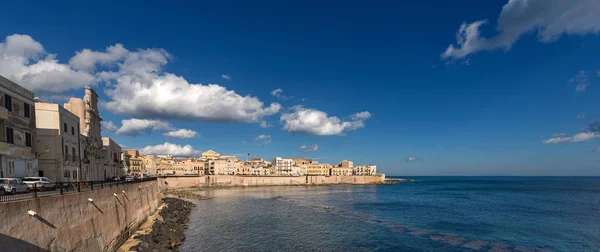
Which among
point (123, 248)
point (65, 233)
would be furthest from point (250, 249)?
point (65, 233)

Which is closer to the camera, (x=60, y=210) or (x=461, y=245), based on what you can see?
(x=60, y=210)

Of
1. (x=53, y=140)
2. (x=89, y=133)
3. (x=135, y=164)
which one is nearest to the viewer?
(x=53, y=140)

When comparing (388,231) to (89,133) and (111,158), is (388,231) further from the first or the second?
(111,158)

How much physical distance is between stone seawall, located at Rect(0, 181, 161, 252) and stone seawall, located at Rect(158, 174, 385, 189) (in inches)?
2954

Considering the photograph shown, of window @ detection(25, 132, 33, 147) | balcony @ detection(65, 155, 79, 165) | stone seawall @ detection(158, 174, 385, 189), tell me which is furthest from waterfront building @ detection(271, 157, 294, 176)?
window @ detection(25, 132, 33, 147)

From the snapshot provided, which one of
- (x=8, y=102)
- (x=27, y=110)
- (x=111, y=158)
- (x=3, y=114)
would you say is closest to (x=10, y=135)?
(x=3, y=114)

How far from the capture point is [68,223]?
614 inches

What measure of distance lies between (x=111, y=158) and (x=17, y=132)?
115 feet

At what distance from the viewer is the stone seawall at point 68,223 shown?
1179 cm

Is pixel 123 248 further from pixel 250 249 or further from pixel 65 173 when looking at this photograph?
pixel 65 173

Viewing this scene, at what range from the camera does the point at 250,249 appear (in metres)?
27.6

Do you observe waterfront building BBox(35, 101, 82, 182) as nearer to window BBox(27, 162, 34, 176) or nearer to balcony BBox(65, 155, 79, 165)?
balcony BBox(65, 155, 79, 165)

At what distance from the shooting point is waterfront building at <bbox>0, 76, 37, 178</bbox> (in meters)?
23.0

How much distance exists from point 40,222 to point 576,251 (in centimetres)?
4165
